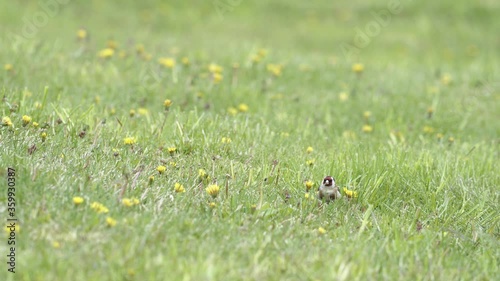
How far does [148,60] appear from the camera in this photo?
7.72m

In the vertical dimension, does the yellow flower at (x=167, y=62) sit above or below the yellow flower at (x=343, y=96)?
above

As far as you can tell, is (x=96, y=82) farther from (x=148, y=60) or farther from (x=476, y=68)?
(x=476, y=68)

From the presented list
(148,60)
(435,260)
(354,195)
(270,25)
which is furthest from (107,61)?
(270,25)

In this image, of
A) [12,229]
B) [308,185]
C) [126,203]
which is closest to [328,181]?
[308,185]

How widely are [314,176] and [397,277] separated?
1247mm

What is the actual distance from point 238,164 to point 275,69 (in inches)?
143

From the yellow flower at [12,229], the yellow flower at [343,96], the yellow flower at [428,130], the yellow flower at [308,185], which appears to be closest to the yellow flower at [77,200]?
the yellow flower at [12,229]

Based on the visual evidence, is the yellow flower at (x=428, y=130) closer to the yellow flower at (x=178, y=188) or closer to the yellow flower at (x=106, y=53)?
the yellow flower at (x=178, y=188)

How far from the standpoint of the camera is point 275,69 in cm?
794

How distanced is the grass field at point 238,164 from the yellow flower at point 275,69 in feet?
0.09

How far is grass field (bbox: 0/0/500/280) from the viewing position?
3.22 m

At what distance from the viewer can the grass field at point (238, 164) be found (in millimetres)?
3217

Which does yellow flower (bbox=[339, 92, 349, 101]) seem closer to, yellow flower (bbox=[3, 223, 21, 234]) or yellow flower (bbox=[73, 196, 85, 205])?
yellow flower (bbox=[73, 196, 85, 205])

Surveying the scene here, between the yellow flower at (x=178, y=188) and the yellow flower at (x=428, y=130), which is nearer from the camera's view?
the yellow flower at (x=178, y=188)
